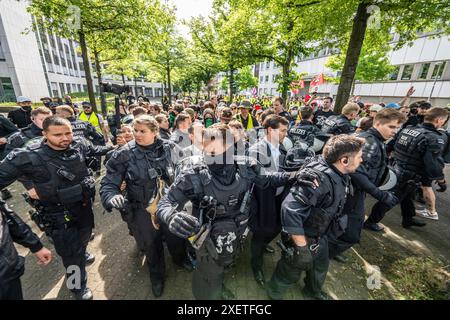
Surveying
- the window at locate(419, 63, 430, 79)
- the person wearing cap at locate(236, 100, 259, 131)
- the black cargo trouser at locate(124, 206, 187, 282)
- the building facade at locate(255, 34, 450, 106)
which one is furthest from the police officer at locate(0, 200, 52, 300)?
the window at locate(419, 63, 430, 79)

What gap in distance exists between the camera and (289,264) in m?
2.36

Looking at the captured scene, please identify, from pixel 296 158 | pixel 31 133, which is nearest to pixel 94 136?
pixel 31 133

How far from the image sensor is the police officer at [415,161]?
380 cm

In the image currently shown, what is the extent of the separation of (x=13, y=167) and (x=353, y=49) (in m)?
8.19

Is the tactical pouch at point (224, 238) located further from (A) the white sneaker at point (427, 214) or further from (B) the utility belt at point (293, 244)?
(A) the white sneaker at point (427, 214)

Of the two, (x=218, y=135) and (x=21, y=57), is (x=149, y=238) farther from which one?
(x=21, y=57)

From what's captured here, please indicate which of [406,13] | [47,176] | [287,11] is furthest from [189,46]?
[47,176]

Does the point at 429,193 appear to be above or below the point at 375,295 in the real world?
above

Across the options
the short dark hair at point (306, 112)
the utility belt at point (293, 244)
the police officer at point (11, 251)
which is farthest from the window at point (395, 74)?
the police officer at point (11, 251)

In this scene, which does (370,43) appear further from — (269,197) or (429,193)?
(269,197)

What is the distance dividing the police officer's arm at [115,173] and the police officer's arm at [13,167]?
0.77 m

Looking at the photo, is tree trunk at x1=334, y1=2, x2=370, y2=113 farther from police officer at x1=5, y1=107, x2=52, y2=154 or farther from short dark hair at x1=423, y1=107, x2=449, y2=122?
police officer at x1=5, y1=107, x2=52, y2=154

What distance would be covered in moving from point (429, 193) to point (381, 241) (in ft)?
5.36
